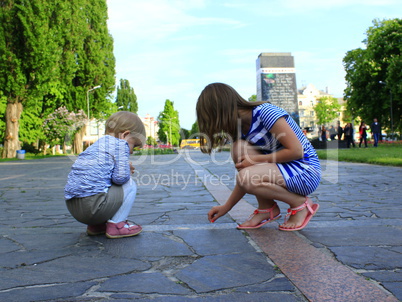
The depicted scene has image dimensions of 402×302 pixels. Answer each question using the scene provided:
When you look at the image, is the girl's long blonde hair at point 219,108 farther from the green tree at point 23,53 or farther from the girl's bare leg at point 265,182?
the green tree at point 23,53

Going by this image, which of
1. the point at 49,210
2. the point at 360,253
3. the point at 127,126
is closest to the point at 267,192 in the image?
the point at 360,253

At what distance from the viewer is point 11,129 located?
2920cm

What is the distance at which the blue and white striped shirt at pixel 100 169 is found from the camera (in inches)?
129

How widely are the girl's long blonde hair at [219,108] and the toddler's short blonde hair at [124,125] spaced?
49cm

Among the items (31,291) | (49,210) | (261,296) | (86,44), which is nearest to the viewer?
(261,296)

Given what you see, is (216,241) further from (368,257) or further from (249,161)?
(368,257)

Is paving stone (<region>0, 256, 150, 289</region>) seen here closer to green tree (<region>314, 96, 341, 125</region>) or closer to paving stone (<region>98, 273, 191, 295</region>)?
paving stone (<region>98, 273, 191, 295</region>)

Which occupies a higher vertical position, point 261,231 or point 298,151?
point 298,151

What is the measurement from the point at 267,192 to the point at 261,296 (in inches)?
58.8

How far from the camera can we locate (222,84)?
3.29 meters

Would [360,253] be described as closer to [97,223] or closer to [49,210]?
[97,223]

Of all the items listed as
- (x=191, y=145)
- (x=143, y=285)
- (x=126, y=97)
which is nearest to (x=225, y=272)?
(x=143, y=285)

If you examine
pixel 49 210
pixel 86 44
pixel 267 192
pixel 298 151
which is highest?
pixel 86 44

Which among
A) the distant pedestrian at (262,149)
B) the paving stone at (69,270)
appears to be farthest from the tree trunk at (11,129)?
the paving stone at (69,270)
